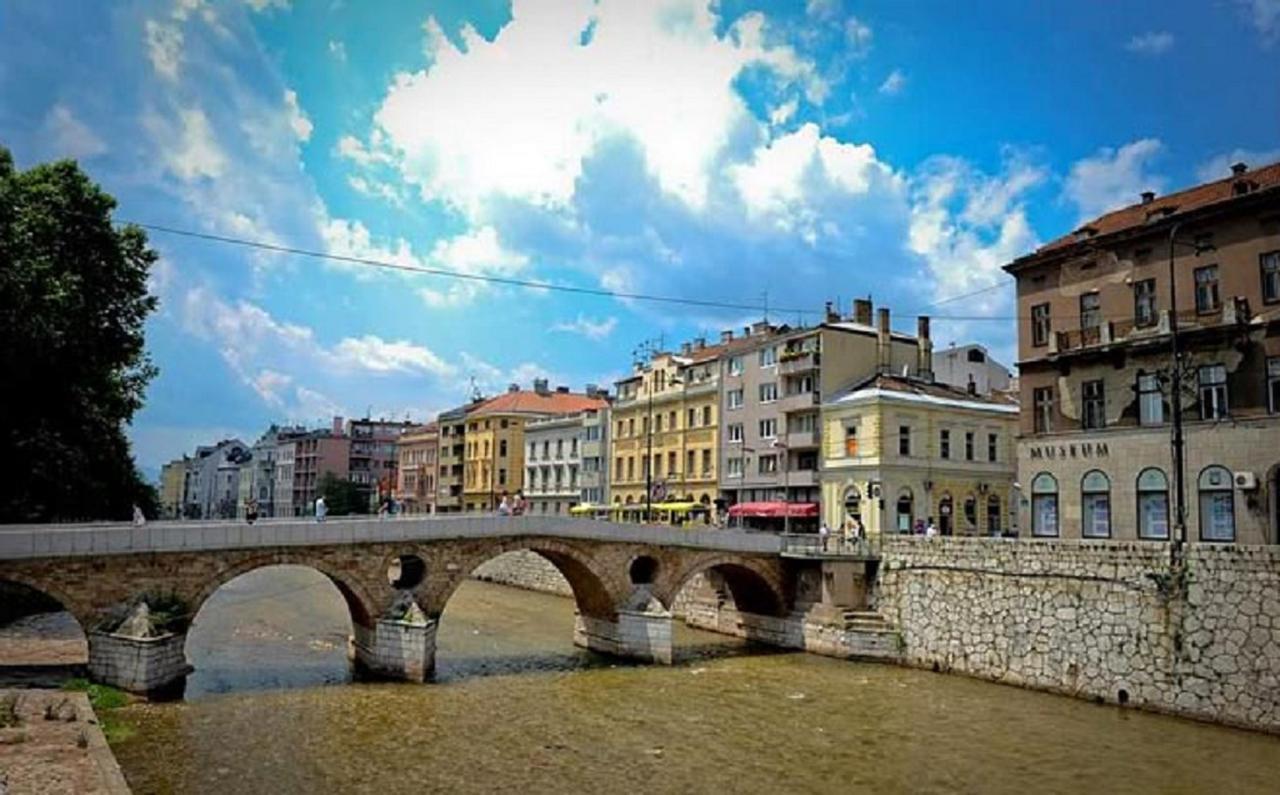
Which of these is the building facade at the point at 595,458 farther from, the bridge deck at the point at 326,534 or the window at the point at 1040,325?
the window at the point at 1040,325

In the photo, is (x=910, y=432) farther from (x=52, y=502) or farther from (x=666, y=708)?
(x=52, y=502)

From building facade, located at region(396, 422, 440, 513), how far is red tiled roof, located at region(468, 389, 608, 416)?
33.1 feet

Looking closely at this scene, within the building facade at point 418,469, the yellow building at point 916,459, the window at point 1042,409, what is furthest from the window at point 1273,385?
the building facade at point 418,469

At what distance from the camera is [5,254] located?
87.0 ft

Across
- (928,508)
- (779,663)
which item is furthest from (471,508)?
(779,663)

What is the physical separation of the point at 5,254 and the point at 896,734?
26207mm

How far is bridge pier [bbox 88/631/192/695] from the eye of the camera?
2219cm

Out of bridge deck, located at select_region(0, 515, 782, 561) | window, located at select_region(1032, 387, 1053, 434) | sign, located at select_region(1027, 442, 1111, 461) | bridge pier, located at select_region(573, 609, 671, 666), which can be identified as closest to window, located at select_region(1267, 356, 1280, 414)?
sign, located at select_region(1027, 442, 1111, 461)

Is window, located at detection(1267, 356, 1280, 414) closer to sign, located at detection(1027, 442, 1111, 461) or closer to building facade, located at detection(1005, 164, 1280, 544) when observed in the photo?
building facade, located at detection(1005, 164, 1280, 544)

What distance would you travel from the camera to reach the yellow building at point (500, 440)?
75688mm

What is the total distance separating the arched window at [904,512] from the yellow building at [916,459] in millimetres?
43

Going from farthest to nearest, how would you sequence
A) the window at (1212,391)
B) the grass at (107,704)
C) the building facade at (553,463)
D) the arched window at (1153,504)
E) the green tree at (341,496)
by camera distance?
the green tree at (341,496), the building facade at (553,463), the arched window at (1153,504), the window at (1212,391), the grass at (107,704)

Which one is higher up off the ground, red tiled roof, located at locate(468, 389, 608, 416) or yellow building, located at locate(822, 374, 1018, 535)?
red tiled roof, located at locate(468, 389, 608, 416)

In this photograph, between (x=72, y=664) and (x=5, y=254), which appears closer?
(x=72, y=664)
